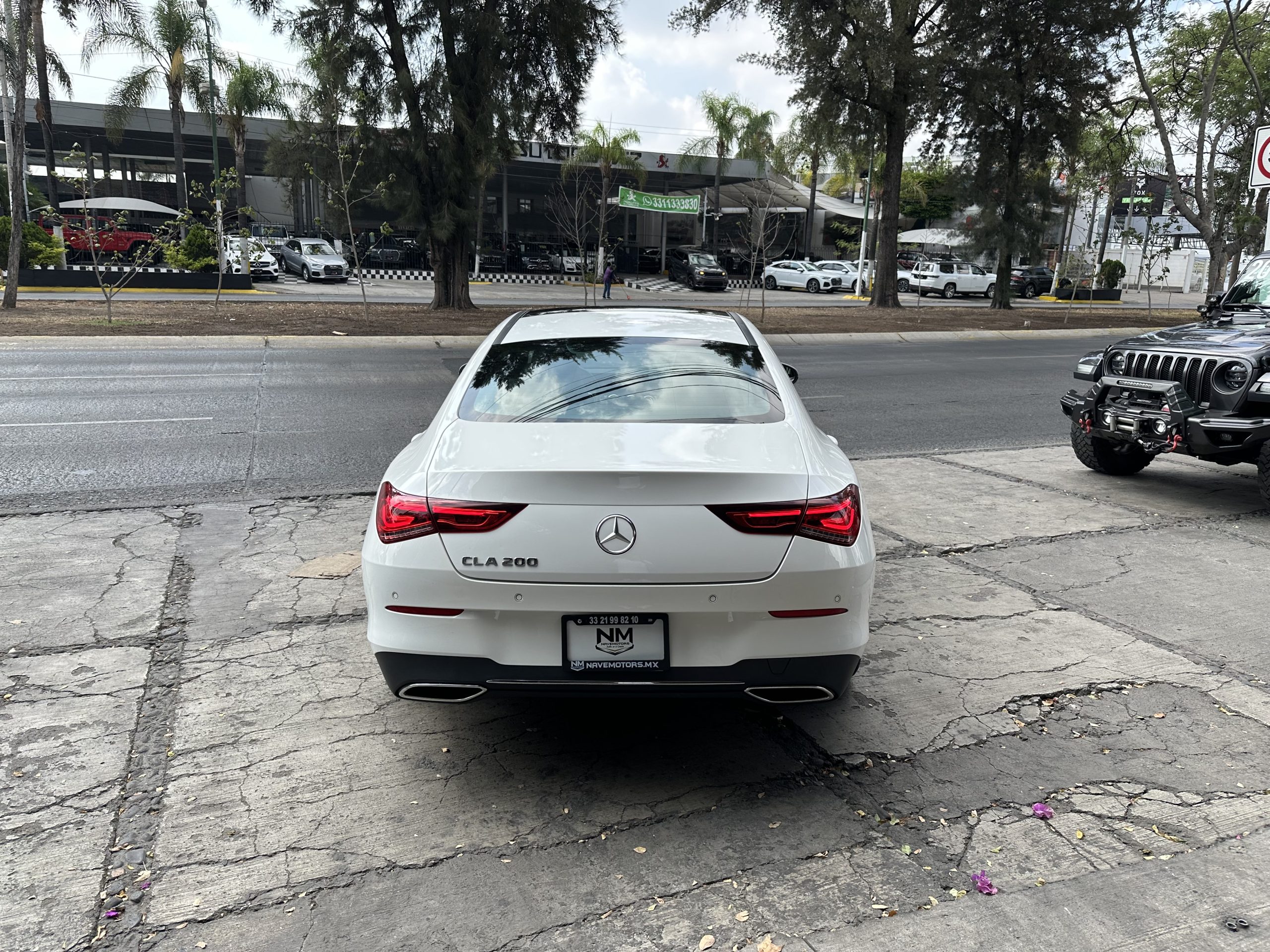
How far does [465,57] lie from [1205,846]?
22.3m

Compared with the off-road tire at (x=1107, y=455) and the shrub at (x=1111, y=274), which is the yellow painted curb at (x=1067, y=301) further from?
the off-road tire at (x=1107, y=455)

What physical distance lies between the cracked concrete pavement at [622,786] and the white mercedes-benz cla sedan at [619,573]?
1.51 feet

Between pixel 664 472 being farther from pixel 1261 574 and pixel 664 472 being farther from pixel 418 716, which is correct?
pixel 1261 574

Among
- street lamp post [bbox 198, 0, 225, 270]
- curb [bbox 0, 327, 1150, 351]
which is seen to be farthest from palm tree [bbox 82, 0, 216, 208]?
curb [bbox 0, 327, 1150, 351]

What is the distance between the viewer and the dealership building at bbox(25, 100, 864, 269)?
44.3m

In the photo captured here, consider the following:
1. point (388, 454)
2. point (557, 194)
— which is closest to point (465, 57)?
point (388, 454)

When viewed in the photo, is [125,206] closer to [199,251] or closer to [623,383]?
[199,251]

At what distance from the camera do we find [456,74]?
22.2 m

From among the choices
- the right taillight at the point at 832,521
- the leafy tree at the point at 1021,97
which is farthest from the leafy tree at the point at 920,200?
the right taillight at the point at 832,521

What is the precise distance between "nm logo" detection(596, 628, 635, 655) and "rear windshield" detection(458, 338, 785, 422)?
A: 2.89ft

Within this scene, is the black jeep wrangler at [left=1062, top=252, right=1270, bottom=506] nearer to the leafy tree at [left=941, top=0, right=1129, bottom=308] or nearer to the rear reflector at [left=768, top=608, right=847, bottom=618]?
the rear reflector at [left=768, top=608, right=847, bottom=618]

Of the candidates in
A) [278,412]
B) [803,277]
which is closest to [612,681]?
[278,412]

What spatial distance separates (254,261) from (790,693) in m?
37.6

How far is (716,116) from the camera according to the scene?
1940 inches
